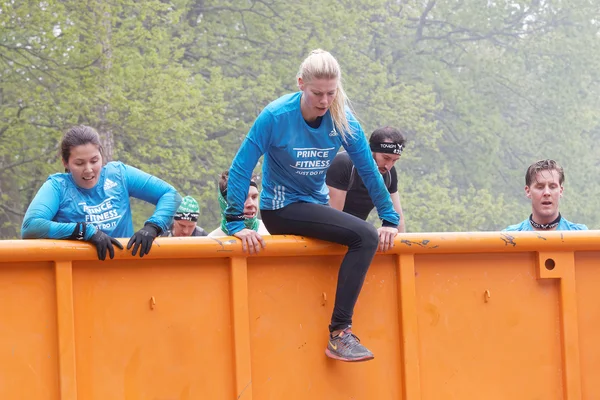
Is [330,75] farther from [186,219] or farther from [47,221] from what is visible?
[186,219]

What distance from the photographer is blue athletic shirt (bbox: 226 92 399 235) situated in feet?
13.0

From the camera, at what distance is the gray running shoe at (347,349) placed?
3.68 meters

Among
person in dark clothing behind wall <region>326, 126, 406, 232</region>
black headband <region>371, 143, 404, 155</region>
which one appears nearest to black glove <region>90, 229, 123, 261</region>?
person in dark clothing behind wall <region>326, 126, 406, 232</region>

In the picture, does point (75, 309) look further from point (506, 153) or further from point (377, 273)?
point (506, 153)

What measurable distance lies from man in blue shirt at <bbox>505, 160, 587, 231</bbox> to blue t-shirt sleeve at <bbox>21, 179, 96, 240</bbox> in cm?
236

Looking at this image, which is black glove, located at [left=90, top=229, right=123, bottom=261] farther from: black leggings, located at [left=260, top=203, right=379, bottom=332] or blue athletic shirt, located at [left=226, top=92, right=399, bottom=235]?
black leggings, located at [left=260, top=203, right=379, bottom=332]

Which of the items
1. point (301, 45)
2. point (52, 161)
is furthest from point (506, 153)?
point (52, 161)

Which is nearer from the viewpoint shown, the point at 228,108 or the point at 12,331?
the point at 12,331

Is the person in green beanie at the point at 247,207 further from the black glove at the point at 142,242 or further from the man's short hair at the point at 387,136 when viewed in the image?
the black glove at the point at 142,242

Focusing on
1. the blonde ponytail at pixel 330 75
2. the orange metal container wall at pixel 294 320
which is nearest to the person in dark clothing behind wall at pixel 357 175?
the blonde ponytail at pixel 330 75

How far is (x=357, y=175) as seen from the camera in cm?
525

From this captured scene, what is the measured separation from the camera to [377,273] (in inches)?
154

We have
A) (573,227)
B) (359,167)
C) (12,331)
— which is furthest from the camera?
(573,227)

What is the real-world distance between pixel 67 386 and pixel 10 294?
16.4 inches
